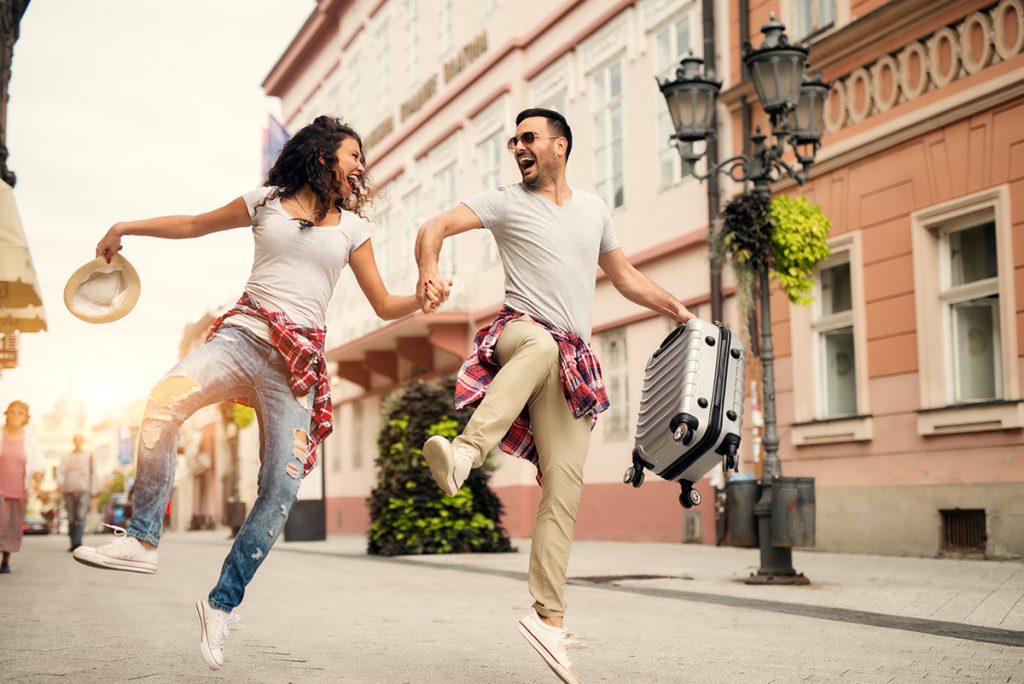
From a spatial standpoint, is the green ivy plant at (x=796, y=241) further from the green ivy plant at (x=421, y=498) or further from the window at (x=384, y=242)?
the window at (x=384, y=242)

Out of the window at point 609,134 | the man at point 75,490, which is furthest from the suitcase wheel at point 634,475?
the window at point 609,134

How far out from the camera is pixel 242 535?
460 cm

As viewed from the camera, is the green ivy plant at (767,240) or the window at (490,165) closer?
the green ivy plant at (767,240)

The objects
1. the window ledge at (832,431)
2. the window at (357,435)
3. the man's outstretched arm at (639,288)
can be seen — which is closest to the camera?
the man's outstretched arm at (639,288)

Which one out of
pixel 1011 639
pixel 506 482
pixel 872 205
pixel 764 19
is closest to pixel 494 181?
pixel 506 482

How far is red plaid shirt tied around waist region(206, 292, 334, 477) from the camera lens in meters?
4.65

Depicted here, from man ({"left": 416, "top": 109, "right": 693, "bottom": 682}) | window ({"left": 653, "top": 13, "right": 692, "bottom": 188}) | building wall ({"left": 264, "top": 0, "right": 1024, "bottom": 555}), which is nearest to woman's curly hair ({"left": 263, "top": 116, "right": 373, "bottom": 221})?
man ({"left": 416, "top": 109, "right": 693, "bottom": 682})

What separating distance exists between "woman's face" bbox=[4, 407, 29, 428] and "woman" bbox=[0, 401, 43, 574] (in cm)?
14

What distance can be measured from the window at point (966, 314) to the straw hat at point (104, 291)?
892cm

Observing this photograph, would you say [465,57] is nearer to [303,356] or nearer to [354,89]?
[354,89]

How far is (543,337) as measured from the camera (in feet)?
15.5

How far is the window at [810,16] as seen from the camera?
15.0m

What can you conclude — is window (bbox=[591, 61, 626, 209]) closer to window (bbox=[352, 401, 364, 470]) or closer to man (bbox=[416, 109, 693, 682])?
window (bbox=[352, 401, 364, 470])

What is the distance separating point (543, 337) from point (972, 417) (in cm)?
865
